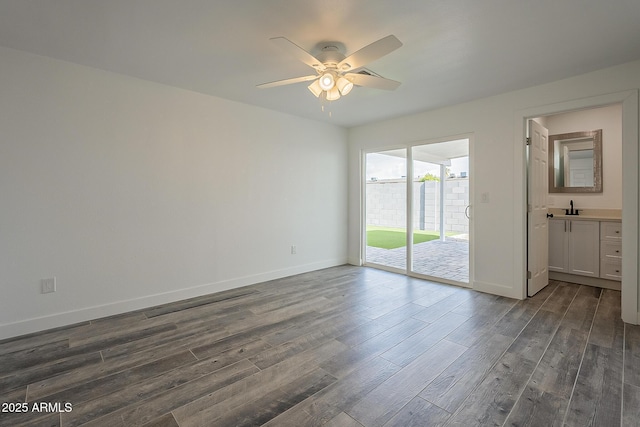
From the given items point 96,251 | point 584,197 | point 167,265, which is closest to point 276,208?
point 167,265

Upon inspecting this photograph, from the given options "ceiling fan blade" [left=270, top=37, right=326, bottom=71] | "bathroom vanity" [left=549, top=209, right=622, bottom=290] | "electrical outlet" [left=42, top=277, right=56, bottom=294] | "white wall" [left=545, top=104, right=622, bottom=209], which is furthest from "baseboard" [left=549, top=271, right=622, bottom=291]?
"electrical outlet" [left=42, top=277, right=56, bottom=294]

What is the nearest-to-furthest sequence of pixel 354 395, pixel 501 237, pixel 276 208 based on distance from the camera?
pixel 354 395 < pixel 501 237 < pixel 276 208

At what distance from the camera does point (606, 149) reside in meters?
4.28

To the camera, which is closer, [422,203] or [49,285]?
[49,285]

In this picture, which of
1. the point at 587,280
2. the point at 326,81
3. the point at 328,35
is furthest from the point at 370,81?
the point at 587,280

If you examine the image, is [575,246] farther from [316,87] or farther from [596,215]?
[316,87]

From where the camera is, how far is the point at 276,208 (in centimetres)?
448

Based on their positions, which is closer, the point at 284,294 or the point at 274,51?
the point at 274,51

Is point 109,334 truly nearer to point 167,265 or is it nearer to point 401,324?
point 167,265

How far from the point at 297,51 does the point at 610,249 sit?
4.77m

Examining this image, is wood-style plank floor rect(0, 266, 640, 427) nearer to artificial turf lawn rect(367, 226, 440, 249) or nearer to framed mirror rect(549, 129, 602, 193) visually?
framed mirror rect(549, 129, 602, 193)

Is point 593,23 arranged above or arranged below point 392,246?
above

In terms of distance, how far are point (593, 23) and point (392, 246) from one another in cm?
552

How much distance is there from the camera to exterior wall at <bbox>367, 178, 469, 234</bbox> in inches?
207
